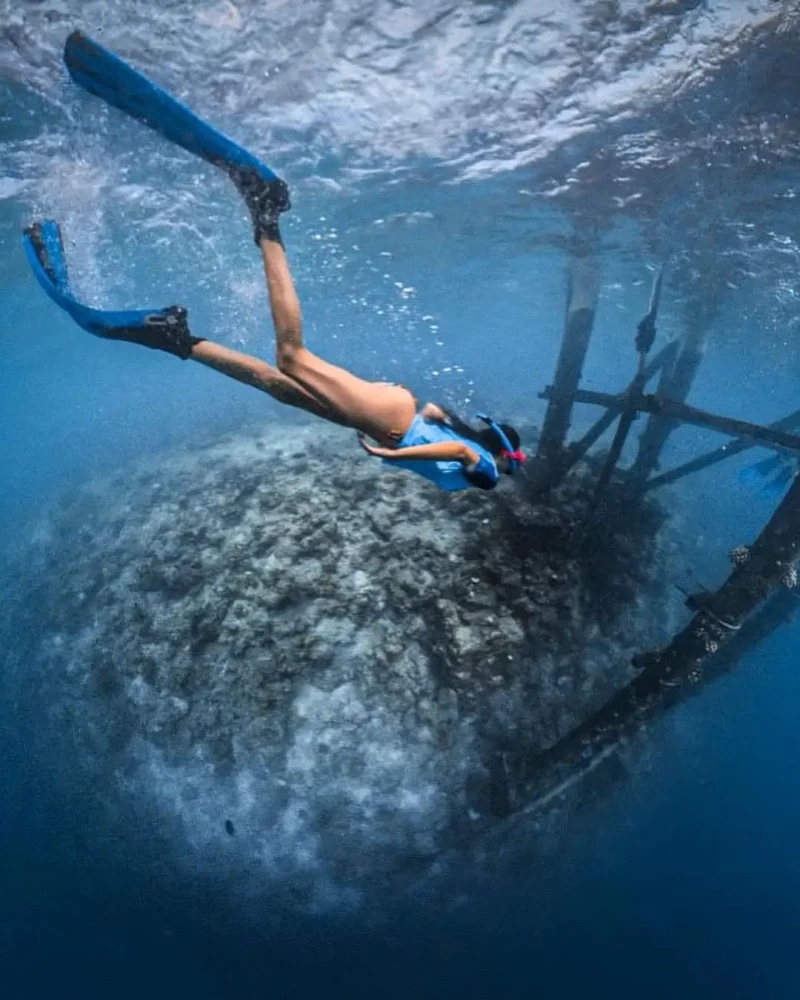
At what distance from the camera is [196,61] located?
339 inches

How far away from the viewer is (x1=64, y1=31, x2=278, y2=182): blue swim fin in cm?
445

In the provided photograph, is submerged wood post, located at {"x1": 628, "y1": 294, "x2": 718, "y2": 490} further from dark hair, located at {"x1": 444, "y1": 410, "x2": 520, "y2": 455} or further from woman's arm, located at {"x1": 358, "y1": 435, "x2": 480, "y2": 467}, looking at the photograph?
woman's arm, located at {"x1": 358, "y1": 435, "x2": 480, "y2": 467}

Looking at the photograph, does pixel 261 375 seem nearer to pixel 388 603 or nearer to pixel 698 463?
pixel 388 603

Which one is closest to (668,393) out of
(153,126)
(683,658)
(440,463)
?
(683,658)

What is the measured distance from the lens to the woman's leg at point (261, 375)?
449cm

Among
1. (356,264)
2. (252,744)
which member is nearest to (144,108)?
(252,744)

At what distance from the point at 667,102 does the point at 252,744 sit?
11.7m

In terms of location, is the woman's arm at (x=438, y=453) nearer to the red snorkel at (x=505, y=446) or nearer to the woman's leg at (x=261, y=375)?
the red snorkel at (x=505, y=446)

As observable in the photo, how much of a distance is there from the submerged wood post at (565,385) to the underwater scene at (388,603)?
135 millimetres

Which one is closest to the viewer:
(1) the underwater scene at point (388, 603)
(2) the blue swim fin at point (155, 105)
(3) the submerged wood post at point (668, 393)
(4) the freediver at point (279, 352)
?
(4) the freediver at point (279, 352)

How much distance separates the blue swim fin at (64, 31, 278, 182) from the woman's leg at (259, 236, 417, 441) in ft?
2.81

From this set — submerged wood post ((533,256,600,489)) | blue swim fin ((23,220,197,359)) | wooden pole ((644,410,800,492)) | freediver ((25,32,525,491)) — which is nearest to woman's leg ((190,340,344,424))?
freediver ((25,32,525,491))

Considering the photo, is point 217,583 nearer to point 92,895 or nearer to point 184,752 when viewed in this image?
point 184,752

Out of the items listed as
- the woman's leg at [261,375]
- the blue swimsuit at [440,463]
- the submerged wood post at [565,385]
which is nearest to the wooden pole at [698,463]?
the submerged wood post at [565,385]
